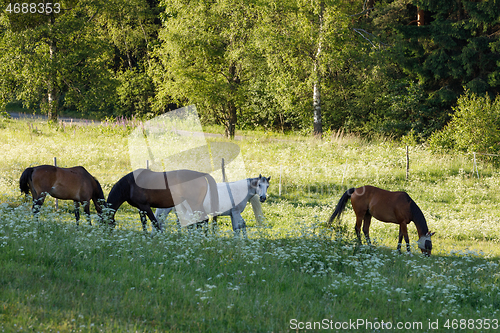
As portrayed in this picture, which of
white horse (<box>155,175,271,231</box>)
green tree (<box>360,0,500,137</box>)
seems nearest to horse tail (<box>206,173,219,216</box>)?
white horse (<box>155,175,271,231</box>)

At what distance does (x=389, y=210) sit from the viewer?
10164 mm

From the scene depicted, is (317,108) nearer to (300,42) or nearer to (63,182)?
(300,42)

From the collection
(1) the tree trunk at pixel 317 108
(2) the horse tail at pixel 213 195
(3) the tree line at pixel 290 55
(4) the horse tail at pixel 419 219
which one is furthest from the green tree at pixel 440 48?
(2) the horse tail at pixel 213 195

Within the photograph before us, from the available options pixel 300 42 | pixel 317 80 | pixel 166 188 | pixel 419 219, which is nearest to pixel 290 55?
pixel 300 42

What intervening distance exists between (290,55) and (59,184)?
19.8 m

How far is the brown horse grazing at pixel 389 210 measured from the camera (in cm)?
969

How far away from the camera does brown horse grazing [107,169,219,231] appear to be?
9.90 meters

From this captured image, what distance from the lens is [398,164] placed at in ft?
71.4

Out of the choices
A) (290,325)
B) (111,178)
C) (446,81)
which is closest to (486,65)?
(446,81)

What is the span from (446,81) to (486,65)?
2850mm

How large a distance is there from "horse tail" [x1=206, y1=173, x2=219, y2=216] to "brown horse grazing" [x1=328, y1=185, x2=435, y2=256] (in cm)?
267

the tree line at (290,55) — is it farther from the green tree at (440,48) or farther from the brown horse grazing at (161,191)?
the brown horse grazing at (161,191)

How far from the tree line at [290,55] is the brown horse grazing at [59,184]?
59.8 ft

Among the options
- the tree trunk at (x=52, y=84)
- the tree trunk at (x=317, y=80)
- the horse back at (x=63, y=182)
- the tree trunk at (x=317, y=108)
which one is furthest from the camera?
the tree trunk at (x=317, y=108)
